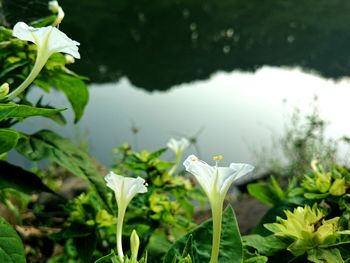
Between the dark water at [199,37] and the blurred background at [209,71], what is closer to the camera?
the blurred background at [209,71]

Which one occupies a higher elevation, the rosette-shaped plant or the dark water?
the dark water

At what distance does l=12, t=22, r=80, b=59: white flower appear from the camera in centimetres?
72

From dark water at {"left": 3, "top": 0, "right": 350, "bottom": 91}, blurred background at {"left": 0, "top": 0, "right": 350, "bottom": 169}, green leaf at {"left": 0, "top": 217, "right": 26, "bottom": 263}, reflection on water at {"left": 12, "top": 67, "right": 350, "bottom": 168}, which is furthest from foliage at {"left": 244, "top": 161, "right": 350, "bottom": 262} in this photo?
dark water at {"left": 3, "top": 0, "right": 350, "bottom": 91}

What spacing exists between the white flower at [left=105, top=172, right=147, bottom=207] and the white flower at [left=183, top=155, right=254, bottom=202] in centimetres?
10

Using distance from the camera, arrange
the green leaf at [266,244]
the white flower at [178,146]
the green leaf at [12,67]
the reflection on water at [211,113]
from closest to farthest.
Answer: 1. the green leaf at [266,244]
2. the green leaf at [12,67]
3. the white flower at [178,146]
4. the reflection on water at [211,113]

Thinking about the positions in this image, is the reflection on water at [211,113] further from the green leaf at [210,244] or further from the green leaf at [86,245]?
the green leaf at [210,244]

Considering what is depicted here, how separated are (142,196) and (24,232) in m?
0.68

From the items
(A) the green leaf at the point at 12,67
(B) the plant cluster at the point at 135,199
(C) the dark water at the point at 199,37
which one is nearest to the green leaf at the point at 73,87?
(B) the plant cluster at the point at 135,199

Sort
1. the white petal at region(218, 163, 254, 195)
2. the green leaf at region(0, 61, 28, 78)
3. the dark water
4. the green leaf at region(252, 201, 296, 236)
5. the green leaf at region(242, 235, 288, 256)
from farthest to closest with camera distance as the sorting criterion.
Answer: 1. the dark water
2. the green leaf at region(0, 61, 28, 78)
3. the green leaf at region(252, 201, 296, 236)
4. the green leaf at region(242, 235, 288, 256)
5. the white petal at region(218, 163, 254, 195)

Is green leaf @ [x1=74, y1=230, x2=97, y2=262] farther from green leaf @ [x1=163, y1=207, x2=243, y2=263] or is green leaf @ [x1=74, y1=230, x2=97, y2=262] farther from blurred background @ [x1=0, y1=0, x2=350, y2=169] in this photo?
blurred background @ [x1=0, y1=0, x2=350, y2=169]

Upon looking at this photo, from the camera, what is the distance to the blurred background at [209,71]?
3.71 metres

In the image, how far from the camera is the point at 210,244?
759 millimetres

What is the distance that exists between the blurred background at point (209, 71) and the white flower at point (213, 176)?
957mm

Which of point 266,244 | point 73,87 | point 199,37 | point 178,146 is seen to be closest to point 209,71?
point 199,37
